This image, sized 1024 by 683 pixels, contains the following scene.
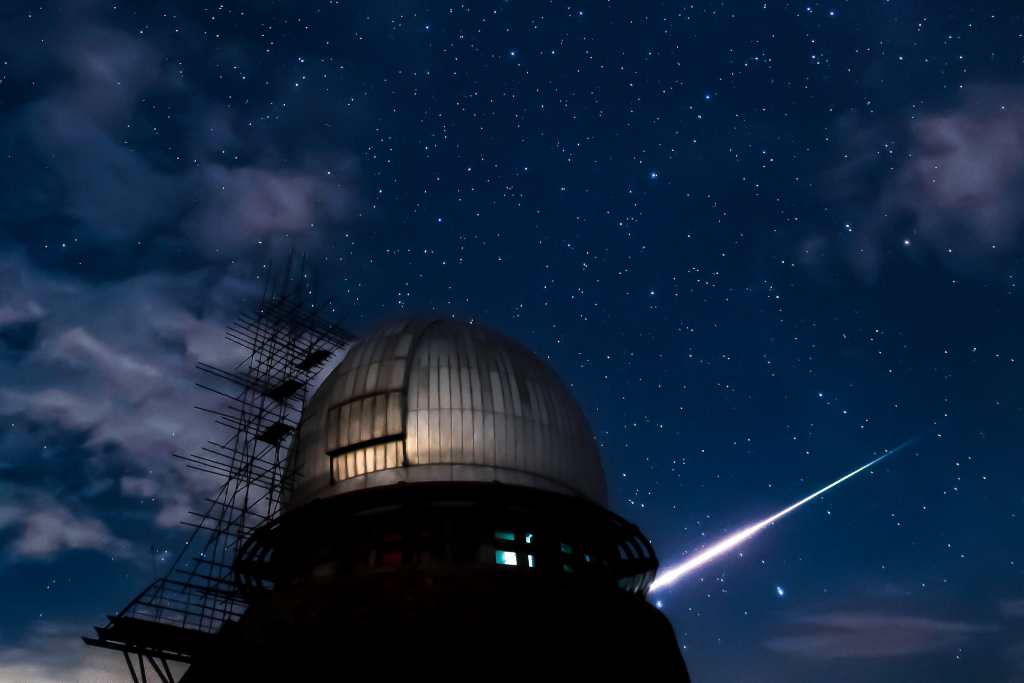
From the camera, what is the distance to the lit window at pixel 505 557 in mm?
17547

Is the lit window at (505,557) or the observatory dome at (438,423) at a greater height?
the observatory dome at (438,423)

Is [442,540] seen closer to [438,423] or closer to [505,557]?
[505,557]

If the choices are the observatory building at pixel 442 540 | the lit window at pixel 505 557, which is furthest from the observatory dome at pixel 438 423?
the lit window at pixel 505 557

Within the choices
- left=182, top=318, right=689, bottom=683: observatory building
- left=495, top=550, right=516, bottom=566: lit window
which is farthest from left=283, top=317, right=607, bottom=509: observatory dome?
left=495, top=550, right=516, bottom=566: lit window

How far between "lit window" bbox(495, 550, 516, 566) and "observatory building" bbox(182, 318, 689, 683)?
0.04 metres

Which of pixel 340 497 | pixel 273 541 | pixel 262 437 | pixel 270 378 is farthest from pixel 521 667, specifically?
pixel 270 378

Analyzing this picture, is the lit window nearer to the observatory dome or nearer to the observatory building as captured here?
the observatory building

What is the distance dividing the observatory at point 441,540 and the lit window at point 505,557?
0.06m

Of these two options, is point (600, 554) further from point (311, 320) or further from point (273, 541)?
point (311, 320)

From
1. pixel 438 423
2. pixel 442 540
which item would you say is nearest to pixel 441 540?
pixel 442 540

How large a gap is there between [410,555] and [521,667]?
4.23 metres

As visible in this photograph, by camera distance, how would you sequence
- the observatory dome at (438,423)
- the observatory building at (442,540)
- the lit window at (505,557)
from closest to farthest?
the observatory building at (442,540) → the lit window at (505,557) → the observatory dome at (438,423)

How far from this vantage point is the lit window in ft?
57.6

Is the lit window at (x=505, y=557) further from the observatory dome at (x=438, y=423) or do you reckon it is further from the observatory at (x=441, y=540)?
the observatory dome at (x=438, y=423)
